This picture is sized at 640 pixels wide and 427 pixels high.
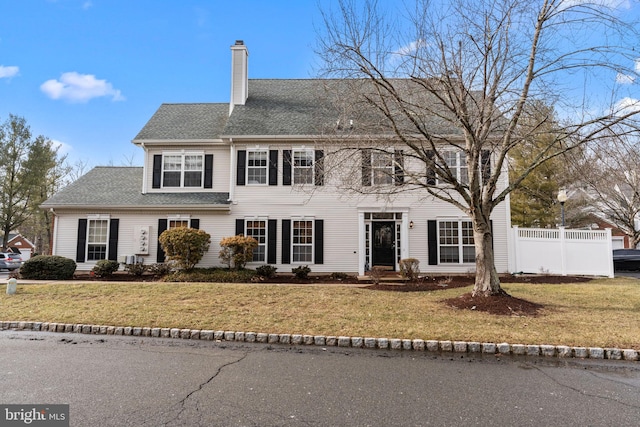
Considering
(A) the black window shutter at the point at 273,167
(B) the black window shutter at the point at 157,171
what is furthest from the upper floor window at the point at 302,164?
(B) the black window shutter at the point at 157,171

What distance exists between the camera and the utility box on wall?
48.8 feet

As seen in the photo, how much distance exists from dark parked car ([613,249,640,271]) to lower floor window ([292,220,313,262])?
16.6m

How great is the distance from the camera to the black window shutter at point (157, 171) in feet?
52.2

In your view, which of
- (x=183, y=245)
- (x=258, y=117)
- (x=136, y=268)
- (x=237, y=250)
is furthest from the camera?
(x=258, y=117)

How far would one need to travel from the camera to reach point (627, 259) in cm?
1895

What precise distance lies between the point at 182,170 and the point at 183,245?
4257 millimetres

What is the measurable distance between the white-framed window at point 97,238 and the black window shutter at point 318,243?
887 centimetres

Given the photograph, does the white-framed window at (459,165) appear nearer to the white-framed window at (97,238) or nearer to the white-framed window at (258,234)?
the white-framed window at (258,234)

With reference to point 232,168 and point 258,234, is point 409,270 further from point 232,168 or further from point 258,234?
point 232,168

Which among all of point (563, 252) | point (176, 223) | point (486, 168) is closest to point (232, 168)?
point (176, 223)

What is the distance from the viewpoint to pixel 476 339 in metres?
5.91

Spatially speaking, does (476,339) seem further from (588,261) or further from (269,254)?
(588,261)

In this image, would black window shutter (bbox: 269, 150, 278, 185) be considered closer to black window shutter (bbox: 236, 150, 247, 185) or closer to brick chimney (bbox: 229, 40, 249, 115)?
black window shutter (bbox: 236, 150, 247, 185)

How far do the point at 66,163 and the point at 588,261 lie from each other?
38221mm
